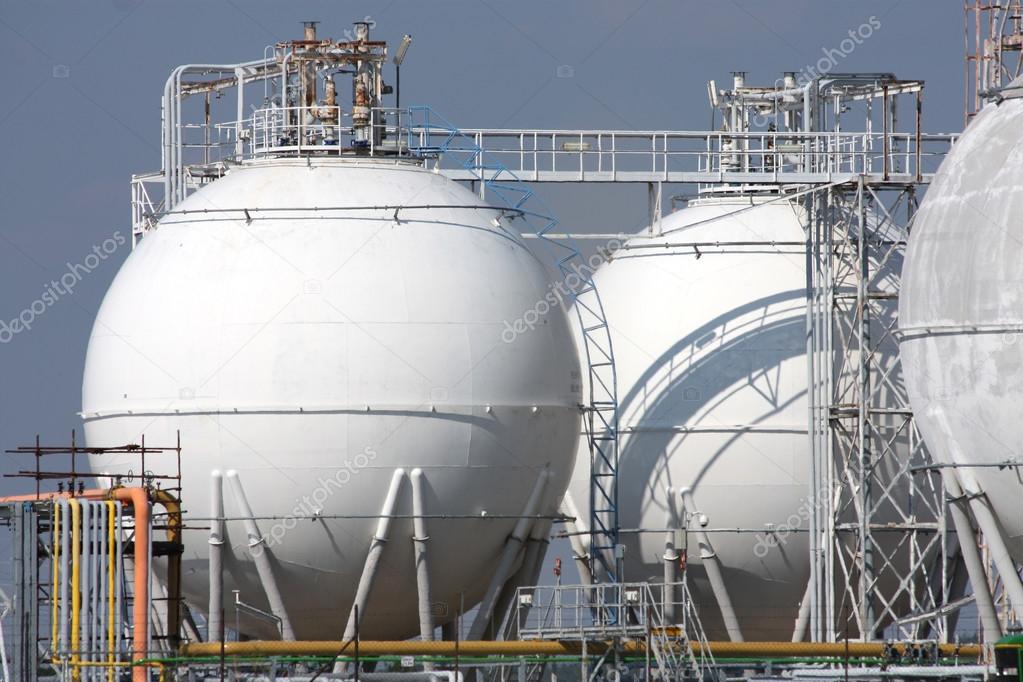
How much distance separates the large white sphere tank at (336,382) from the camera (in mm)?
26359

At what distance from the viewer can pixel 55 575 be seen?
2562cm

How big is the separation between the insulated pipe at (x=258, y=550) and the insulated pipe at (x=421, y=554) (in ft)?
5.83

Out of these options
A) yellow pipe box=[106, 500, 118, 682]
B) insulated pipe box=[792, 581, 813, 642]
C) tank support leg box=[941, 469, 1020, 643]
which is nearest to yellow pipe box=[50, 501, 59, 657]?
yellow pipe box=[106, 500, 118, 682]

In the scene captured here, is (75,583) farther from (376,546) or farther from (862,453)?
(862,453)

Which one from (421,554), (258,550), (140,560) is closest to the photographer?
(140,560)

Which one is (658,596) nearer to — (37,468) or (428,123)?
(428,123)

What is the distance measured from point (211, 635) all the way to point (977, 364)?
10724 mm

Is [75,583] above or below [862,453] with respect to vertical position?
below

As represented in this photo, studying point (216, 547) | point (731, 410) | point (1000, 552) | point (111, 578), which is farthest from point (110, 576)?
point (1000, 552)

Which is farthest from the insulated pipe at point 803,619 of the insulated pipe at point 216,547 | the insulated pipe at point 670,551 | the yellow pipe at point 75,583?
the yellow pipe at point 75,583

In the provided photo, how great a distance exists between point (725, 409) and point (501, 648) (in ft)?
24.6

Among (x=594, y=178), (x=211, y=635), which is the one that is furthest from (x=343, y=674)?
(x=594, y=178)

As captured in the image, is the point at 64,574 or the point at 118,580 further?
the point at 118,580
